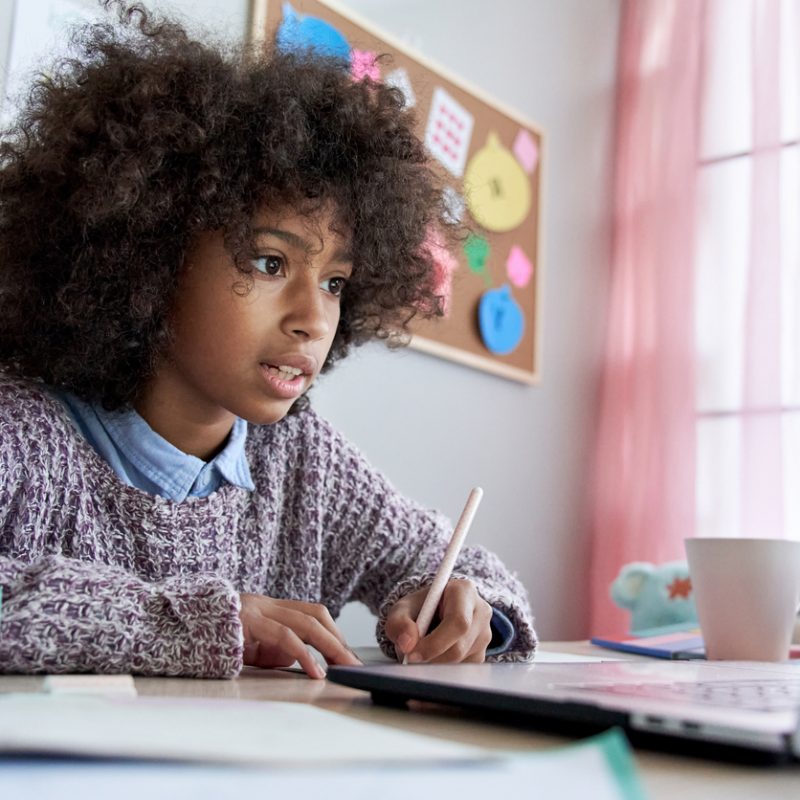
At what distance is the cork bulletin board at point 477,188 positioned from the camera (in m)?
1.56

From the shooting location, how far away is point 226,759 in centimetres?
22

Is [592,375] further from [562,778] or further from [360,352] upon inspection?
[562,778]

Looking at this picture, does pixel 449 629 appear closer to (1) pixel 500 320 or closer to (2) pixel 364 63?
(2) pixel 364 63

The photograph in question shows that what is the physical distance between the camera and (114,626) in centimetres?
57

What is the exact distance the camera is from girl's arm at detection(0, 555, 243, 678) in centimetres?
55

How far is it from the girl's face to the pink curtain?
1.16m

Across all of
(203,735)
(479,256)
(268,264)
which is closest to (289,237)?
(268,264)

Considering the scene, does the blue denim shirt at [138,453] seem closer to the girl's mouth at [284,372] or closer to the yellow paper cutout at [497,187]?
the girl's mouth at [284,372]

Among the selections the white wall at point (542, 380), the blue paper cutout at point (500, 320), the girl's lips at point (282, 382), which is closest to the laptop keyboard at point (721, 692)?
the girl's lips at point (282, 382)

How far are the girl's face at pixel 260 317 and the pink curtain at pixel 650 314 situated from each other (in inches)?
45.8

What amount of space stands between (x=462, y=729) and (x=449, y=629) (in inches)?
12.3

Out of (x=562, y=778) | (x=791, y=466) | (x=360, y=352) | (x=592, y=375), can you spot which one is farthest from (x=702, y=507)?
(x=562, y=778)

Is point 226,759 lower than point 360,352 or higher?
lower

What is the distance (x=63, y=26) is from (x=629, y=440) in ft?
4.27
